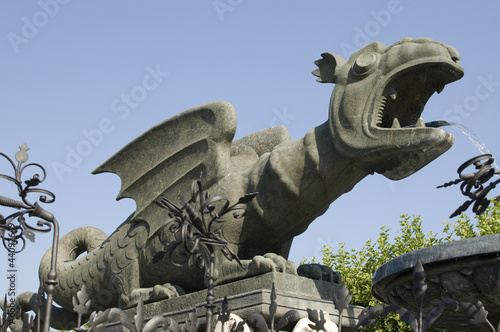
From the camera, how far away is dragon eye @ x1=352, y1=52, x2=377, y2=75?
568 cm

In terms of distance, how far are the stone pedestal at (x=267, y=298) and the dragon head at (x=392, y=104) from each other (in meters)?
1.07

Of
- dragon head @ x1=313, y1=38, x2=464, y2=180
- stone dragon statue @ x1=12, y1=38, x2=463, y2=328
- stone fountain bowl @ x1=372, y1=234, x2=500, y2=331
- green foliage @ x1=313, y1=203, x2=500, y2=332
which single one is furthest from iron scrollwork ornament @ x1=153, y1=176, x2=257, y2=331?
green foliage @ x1=313, y1=203, x2=500, y2=332

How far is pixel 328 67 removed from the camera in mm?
6086

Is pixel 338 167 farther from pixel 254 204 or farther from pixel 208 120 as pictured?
pixel 208 120

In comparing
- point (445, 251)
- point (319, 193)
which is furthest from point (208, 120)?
point (445, 251)

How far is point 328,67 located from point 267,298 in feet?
6.89

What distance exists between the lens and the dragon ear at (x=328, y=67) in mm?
5961

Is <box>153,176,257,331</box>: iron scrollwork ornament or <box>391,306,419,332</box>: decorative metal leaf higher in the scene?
<box>153,176,257,331</box>: iron scrollwork ornament

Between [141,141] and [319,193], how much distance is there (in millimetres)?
2021

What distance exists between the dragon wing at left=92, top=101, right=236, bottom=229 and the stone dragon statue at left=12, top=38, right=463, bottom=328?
1 centimetres

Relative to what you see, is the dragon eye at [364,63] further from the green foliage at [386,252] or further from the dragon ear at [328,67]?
the green foliage at [386,252]

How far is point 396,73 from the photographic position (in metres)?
5.57

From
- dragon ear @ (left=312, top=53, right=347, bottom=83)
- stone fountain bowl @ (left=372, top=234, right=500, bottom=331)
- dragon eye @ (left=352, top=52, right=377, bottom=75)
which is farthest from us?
dragon ear @ (left=312, top=53, right=347, bottom=83)

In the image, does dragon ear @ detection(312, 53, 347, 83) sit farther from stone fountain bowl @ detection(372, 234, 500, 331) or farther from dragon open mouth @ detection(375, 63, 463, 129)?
stone fountain bowl @ detection(372, 234, 500, 331)
